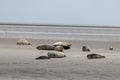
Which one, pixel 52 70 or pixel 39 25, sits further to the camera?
pixel 39 25

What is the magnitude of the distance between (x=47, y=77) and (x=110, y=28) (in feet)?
36.3

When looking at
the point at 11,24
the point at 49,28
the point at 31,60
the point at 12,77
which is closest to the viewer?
the point at 12,77

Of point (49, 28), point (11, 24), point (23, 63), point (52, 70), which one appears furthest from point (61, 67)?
point (11, 24)

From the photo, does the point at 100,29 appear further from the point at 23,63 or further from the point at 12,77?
the point at 12,77

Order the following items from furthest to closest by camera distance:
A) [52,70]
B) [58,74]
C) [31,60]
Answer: [31,60] → [52,70] → [58,74]

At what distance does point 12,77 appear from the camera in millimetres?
3535

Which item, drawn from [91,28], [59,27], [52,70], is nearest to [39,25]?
[59,27]

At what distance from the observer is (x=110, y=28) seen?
14.4 metres

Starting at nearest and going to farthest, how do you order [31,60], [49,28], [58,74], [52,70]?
[58,74] < [52,70] < [31,60] < [49,28]

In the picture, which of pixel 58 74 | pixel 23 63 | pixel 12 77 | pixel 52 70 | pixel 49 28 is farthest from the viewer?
pixel 49 28

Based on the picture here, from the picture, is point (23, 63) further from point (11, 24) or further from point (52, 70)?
point (11, 24)

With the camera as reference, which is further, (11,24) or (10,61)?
(11,24)

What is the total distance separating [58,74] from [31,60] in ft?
4.14

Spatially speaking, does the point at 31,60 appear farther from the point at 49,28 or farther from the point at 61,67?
the point at 49,28
